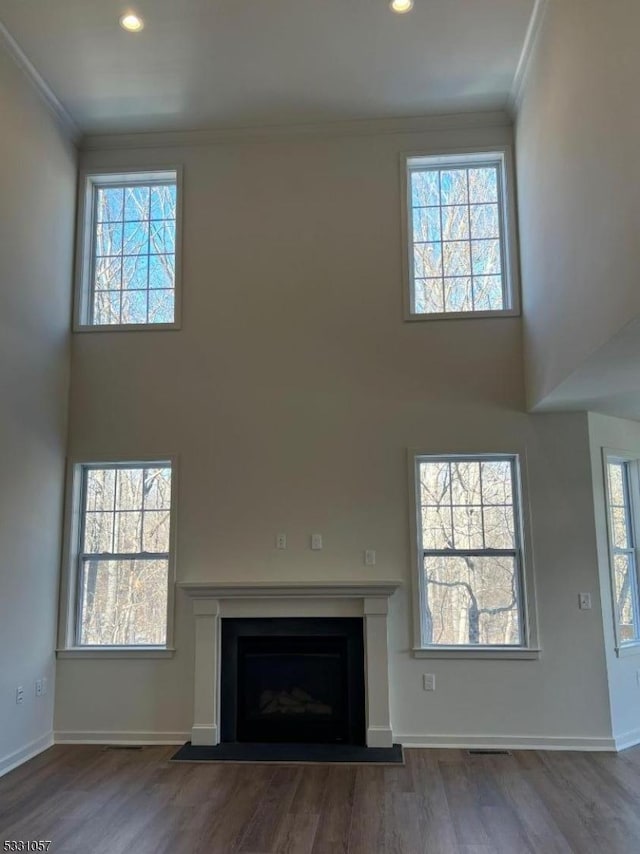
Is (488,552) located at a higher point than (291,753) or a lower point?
higher

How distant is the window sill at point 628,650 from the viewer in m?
4.66

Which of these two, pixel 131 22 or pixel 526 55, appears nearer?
pixel 131 22

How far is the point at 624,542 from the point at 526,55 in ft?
12.2

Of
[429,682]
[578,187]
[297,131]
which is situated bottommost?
[429,682]

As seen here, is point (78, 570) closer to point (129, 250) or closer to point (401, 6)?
point (129, 250)

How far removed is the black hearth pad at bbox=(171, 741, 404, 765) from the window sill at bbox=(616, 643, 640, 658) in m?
1.75

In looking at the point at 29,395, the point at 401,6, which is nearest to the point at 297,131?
the point at 401,6

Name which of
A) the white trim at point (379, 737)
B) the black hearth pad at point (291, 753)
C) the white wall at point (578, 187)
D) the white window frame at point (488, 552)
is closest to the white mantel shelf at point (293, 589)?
the white window frame at point (488, 552)

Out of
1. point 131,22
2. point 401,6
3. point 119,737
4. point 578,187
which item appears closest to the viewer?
point 578,187

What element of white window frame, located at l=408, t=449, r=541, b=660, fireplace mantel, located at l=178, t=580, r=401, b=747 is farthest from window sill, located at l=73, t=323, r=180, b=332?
white window frame, located at l=408, t=449, r=541, b=660

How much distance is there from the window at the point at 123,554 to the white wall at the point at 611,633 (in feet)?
10.8

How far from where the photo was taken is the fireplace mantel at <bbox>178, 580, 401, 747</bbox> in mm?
4605

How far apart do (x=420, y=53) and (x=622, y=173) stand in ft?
8.09

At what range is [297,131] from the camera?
5.31 m
